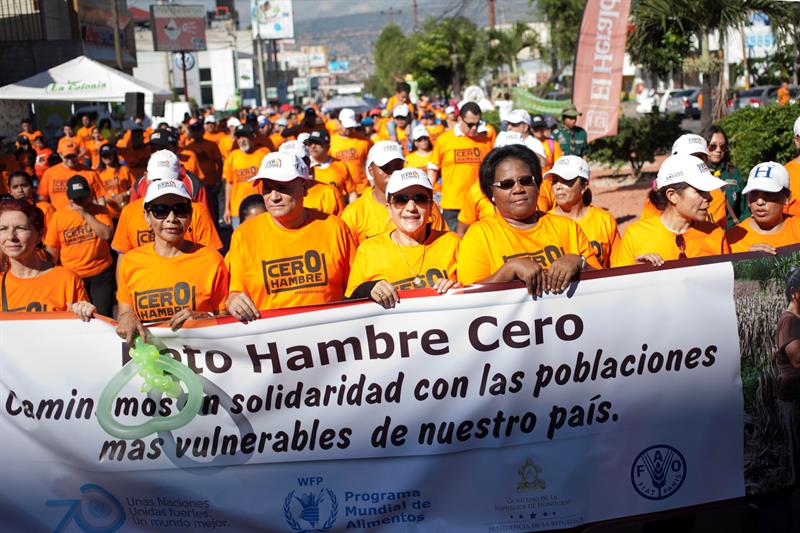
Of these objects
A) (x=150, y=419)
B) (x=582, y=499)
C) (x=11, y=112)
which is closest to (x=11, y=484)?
(x=150, y=419)

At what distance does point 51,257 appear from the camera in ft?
26.7

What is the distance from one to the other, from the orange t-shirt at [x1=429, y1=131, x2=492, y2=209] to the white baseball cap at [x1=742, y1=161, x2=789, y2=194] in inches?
204

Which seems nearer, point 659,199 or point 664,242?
point 664,242

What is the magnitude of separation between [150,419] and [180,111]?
47.2m

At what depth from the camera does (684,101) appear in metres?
45.6

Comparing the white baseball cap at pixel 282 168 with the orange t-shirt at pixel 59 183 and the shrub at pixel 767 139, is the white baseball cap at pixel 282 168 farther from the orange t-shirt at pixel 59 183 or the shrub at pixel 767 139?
the shrub at pixel 767 139

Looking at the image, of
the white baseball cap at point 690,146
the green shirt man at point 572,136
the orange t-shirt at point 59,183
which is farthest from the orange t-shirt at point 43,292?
the green shirt man at point 572,136

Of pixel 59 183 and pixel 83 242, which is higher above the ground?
pixel 59 183

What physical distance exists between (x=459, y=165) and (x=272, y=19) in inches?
3672

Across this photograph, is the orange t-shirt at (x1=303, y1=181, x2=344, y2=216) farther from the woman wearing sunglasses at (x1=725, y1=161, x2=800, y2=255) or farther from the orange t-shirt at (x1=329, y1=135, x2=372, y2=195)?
the orange t-shirt at (x1=329, y1=135, x2=372, y2=195)

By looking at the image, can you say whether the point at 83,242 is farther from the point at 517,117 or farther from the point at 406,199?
the point at 517,117

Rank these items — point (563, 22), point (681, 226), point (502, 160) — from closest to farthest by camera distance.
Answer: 1. point (502, 160)
2. point (681, 226)
3. point (563, 22)

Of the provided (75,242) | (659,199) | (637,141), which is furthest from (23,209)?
(637,141)

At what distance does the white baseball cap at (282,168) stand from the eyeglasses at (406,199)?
572 millimetres
